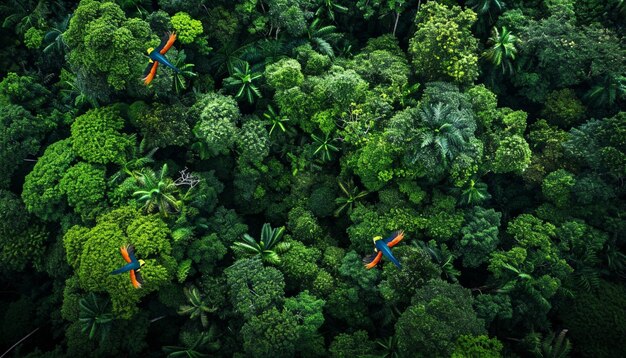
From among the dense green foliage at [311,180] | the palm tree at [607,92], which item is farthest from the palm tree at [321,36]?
the palm tree at [607,92]

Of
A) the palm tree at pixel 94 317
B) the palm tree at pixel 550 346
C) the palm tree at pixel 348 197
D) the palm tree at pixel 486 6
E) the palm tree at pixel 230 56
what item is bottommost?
the palm tree at pixel 94 317

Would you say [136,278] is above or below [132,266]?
below

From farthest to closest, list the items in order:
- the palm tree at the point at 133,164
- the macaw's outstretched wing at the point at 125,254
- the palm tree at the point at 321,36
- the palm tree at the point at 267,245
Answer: the palm tree at the point at 321,36, the palm tree at the point at 267,245, the palm tree at the point at 133,164, the macaw's outstretched wing at the point at 125,254

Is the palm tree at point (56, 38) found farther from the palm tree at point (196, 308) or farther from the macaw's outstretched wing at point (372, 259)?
the macaw's outstretched wing at point (372, 259)

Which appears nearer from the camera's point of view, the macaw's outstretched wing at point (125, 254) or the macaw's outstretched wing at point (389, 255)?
the macaw's outstretched wing at point (125, 254)

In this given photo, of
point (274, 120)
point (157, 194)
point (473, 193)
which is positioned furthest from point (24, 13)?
point (473, 193)

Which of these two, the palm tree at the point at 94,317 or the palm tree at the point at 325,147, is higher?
the palm tree at the point at 325,147

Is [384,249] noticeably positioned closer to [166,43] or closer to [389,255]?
[389,255]
